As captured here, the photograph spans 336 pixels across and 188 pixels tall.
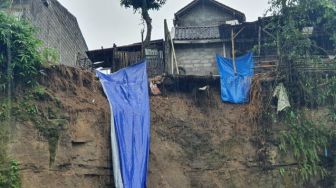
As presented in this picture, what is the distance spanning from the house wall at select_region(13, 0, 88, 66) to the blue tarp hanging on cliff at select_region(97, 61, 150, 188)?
4.38 m

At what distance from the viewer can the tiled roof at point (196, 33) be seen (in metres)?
18.1

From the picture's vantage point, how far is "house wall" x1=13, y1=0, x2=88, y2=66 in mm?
16250

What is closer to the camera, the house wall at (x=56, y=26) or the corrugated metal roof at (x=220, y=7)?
the house wall at (x=56, y=26)

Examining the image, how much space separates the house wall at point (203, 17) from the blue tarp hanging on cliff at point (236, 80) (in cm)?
531

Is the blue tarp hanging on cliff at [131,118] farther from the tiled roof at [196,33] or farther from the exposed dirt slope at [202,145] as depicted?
the tiled roof at [196,33]

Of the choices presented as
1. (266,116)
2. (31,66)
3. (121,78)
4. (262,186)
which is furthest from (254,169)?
(31,66)

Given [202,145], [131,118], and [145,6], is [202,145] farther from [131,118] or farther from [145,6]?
[145,6]

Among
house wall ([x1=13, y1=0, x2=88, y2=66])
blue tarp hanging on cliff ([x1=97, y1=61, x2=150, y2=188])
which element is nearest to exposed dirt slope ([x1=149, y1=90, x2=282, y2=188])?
blue tarp hanging on cliff ([x1=97, y1=61, x2=150, y2=188])

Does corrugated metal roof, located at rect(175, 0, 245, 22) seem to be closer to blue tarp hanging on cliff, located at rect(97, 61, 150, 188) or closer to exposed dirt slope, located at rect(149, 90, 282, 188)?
exposed dirt slope, located at rect(149, 90, 282, 188)

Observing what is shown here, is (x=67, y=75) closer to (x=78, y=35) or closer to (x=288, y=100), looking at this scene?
(x=288, y=100)

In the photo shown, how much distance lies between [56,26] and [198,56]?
6.47 metres

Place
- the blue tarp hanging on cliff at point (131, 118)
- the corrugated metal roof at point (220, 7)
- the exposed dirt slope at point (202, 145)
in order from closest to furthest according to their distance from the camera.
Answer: the blue tarp hanging on cliff at point (131, 118)
the exposed dirt slope at point (202, 145)
the corrugated metal roof at point (220, 7)

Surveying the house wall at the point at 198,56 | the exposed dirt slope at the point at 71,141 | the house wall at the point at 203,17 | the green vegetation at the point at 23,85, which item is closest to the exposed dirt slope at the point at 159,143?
the exposed dirt slope at the point at 71,141

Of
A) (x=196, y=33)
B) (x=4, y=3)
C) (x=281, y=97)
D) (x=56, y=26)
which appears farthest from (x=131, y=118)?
(x=56, y=26)
